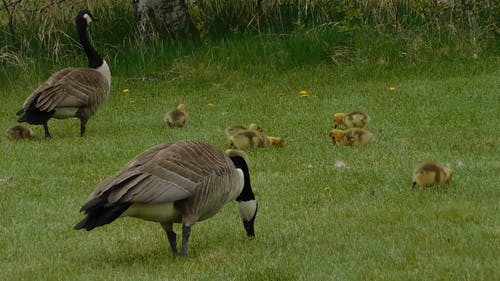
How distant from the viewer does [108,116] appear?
12562mm

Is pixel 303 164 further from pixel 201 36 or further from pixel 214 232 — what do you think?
pixel 201 36

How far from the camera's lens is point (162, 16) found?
599 inches

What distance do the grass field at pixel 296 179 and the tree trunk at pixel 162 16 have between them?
3.72 ft

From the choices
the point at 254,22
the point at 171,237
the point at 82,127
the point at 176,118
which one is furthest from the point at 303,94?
the point at 171,237

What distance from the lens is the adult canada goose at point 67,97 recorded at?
10.8 m

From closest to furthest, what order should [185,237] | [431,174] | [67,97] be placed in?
1. [185,237]
2. [431,174]
3. [67,97]

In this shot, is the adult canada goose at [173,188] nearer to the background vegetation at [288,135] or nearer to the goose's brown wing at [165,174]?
the goose's brown wing at [165,174]

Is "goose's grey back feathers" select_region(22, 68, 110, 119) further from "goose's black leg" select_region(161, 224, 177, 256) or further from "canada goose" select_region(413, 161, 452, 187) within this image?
"goose's black leg" select_region(161, 224, 177, 256)

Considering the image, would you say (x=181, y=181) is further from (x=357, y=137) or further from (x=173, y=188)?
(x=357, y=137)

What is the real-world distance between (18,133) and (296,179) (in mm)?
3998

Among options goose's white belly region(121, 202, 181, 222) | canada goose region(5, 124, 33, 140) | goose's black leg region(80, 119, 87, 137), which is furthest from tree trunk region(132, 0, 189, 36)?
goose's white belly region(121, 202, 181, 222)

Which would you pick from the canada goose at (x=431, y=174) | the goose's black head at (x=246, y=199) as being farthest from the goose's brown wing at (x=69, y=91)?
the goose's black head at (x=246, y=199)

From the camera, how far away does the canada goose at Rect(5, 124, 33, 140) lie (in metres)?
11.1

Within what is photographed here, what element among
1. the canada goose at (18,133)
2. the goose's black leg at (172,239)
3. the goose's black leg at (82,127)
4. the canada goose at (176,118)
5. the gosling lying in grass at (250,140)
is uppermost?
the goose's black leg at (172,239)
